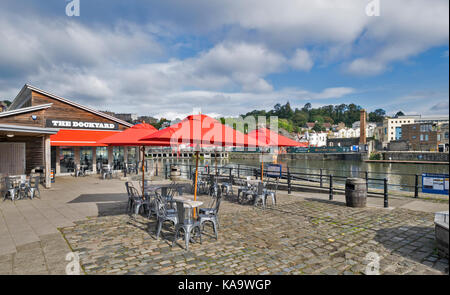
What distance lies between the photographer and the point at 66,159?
1875cm

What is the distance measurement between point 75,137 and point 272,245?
56.1ft

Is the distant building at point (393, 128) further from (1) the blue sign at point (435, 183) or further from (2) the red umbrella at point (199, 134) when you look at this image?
(2) the red umbrella at point (199, 134)

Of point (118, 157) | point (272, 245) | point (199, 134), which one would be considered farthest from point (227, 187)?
point (118, 157)

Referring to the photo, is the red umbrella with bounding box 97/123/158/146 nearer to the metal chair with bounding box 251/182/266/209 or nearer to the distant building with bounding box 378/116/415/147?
the metal chair with bounding box 251/182/266/209

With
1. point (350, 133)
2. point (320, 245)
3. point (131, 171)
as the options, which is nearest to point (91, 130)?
point (131, 171)

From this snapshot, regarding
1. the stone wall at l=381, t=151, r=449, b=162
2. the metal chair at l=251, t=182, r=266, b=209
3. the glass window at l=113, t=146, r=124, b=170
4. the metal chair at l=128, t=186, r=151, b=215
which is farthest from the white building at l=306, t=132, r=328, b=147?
the metal chair at l=128, t=186, r=151, b=215

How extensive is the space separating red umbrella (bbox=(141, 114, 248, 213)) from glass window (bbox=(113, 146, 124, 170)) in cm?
1613

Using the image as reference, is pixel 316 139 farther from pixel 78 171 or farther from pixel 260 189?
pixel 260 189

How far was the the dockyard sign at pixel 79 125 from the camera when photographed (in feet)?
56.7

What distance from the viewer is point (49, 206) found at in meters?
8.42

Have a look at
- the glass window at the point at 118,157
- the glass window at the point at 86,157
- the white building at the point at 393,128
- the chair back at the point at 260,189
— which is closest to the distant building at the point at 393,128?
the white building at the point at 393,128

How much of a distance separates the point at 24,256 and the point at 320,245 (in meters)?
5.18
